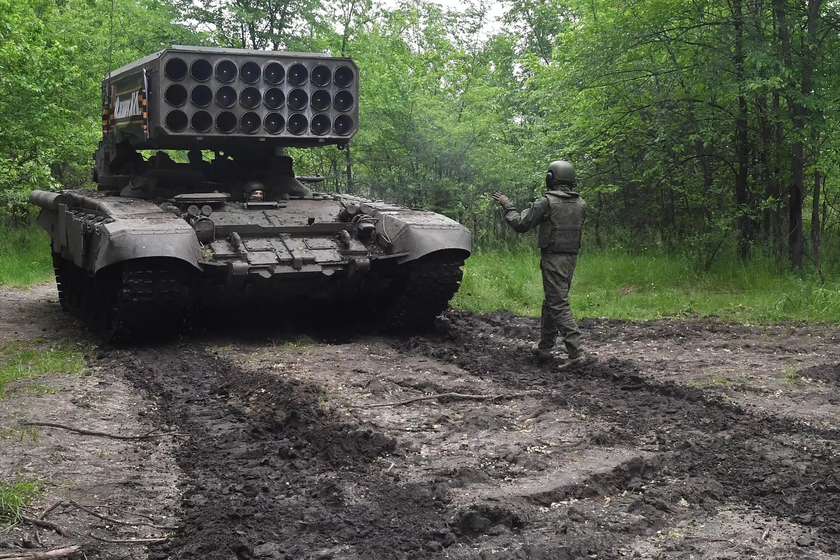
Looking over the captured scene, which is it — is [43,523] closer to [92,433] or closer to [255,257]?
[92,433]

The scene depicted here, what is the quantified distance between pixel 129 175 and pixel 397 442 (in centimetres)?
648

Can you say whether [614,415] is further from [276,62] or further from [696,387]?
[276,62]

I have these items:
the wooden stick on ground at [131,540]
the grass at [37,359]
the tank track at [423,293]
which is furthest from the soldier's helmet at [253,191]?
the wooden stick on ground at [131,540]

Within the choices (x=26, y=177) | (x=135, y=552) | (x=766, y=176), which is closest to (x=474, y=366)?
(x=135, y=552)

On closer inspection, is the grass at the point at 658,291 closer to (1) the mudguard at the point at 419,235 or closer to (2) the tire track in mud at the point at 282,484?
(1) the mudguard at the point at 419,235

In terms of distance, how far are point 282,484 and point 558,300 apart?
12.5ft

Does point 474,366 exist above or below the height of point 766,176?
below

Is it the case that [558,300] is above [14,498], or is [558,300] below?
above

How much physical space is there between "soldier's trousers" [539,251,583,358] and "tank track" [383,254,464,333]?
1288 millimetres

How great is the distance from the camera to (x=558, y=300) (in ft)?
26.1

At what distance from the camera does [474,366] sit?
7.74m

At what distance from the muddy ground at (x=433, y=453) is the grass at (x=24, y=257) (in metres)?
7.34

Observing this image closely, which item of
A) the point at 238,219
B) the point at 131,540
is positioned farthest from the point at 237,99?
the point at 131,540

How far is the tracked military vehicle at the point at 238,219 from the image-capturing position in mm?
8438
